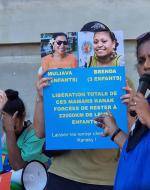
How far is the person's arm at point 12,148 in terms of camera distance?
170 inches

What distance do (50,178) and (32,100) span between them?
3.18 meters

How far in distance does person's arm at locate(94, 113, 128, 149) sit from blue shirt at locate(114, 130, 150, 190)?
0.31 meters

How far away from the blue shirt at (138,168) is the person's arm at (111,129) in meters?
0.31

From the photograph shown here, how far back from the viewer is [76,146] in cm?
343

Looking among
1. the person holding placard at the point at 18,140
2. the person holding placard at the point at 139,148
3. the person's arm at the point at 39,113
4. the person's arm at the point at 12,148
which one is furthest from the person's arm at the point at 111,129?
the person's arm at the point at 12,148

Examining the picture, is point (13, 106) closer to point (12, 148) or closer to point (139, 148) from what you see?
point (12, 148)

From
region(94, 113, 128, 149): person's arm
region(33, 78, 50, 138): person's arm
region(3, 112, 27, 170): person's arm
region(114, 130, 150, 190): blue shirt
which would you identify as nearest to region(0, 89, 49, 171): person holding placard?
region(3, 112, 27, 170): person's arm

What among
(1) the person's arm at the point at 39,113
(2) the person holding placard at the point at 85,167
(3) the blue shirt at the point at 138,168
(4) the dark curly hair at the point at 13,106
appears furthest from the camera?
(4) the dark curly hair at the point at 13,106

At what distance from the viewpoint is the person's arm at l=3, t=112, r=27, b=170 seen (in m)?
4.31

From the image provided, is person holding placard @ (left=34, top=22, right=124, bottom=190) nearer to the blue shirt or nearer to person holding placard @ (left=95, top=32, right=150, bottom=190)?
person holding placard @ (left=95, top=32, right=150, bottom=190)

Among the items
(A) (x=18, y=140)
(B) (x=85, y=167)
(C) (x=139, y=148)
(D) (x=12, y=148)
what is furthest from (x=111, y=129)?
(A) (x=18, y=140)

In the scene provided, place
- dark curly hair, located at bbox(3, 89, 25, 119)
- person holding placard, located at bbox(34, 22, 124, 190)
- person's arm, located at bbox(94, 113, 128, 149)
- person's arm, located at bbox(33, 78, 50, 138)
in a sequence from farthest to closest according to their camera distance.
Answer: dark curly hair, located at bbox(3, 89, 25, 119)
person holding placard, located at bbox(34, 22, 124, 190)
person's arm, located at bbox(33, 78, 50, 138)
person's arm, located at bbox(94, 113, 128, 149)

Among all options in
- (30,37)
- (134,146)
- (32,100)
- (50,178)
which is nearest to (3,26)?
(30,37)

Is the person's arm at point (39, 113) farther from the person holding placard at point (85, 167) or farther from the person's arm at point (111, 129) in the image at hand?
the person's arm at point (111, 129)
